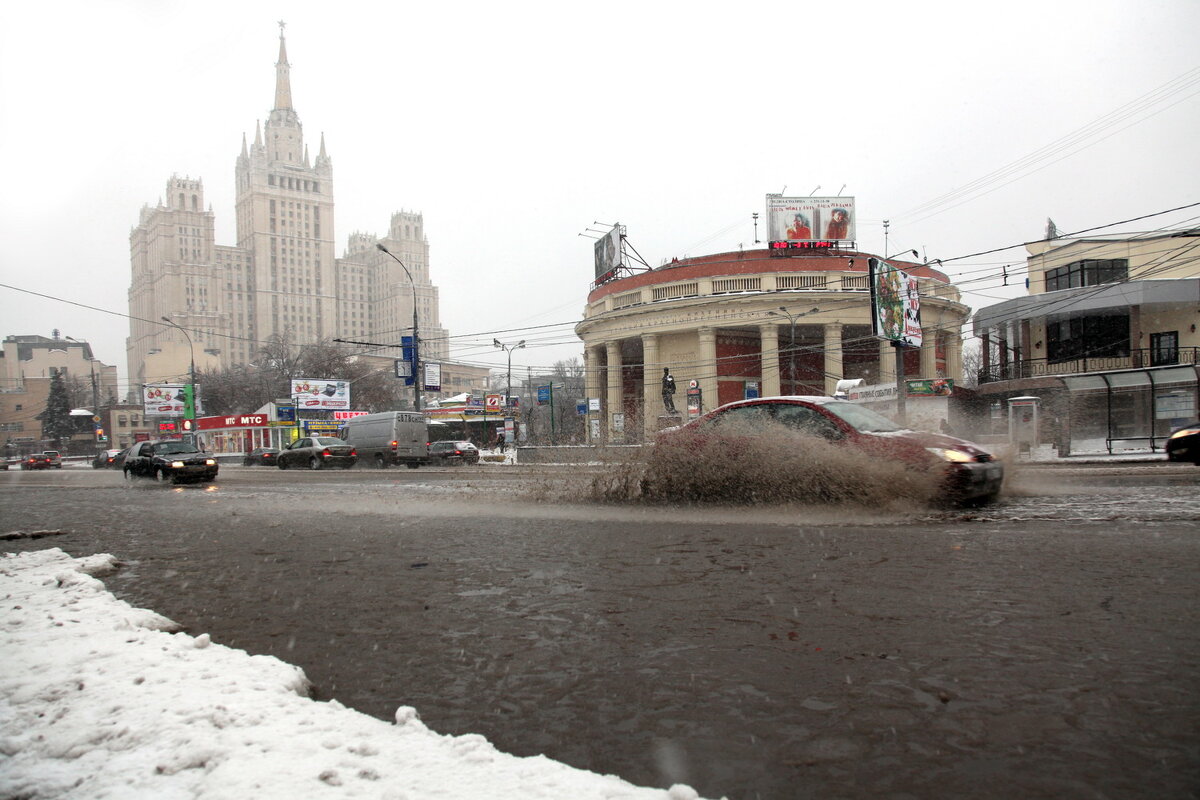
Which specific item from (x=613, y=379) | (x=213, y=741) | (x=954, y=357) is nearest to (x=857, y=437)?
(x=213, y=741)

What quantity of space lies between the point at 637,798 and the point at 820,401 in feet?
26.5

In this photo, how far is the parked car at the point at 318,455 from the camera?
34.2m

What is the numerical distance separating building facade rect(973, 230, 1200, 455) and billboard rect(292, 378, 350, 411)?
44.3 meters

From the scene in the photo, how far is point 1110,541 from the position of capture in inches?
230

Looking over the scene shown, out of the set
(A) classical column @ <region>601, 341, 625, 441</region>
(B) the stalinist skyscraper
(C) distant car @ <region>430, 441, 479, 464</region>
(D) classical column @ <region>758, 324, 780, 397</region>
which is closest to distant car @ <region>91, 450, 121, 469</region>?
(C) distant car @ <region>430, 441, 479, 464</region>

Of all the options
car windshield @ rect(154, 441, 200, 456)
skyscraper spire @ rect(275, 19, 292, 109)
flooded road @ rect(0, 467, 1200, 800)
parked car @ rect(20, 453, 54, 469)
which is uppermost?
skyscraper spire @ rect(275, 19, 292, 109)

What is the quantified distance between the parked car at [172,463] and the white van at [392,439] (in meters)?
9.94

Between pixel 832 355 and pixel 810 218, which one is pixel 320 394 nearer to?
pixel 832 355

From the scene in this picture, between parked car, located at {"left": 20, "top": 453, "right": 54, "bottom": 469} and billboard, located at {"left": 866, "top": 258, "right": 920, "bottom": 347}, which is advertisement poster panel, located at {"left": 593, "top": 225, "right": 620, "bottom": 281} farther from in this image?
parked car, located at {"left": 20, "top": 453, "right": 54, "bottom": 469}

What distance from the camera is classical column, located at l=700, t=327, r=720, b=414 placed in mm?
47625

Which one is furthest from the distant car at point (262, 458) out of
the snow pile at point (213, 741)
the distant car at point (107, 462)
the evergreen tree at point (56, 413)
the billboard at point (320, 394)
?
the evergreen tree at point (56, 413)

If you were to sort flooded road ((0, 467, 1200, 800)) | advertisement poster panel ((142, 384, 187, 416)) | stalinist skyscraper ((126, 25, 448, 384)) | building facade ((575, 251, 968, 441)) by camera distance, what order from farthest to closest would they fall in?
stalinist skyscraper ((126, 25, 448, 384)) < advertisement poster panel ((142, 384, 187, 416)) < building facade ((575, 251, 968, 441)) < flooded road ((0, 467, 1200, 800))

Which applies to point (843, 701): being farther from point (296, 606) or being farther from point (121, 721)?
point (296, 606)

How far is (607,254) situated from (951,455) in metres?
50.5
